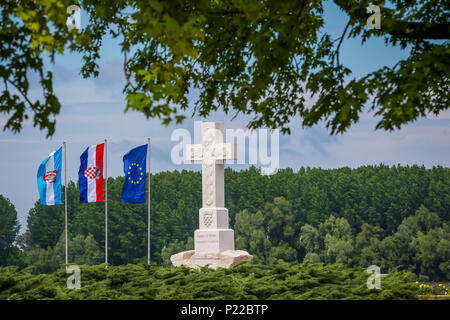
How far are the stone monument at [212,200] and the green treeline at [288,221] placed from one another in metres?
34.1

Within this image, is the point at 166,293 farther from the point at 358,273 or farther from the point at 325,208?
the point at 325,208

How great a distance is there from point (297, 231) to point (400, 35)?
1933 inches

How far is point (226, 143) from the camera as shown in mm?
16344

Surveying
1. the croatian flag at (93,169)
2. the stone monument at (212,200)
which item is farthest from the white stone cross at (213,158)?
the croatian flag at (93,169)

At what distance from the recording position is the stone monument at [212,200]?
16.2 m

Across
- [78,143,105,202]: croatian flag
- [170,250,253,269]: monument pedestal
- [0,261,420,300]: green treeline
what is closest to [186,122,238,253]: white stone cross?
[170,250,253,269]: monument pedestal

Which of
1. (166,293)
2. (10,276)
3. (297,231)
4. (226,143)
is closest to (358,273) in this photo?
(166,293)

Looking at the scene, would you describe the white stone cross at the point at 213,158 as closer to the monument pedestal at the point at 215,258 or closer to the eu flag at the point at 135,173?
the monument pedestal at the point at 215,258

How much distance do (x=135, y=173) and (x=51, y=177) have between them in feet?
8.98

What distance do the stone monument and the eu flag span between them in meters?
2.18

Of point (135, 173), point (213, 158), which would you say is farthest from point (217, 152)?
point (135, 173)

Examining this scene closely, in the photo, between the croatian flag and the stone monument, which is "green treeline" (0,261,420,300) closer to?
the stone monument

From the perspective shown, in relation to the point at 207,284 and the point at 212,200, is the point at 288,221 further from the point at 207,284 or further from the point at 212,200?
the point at 207,284

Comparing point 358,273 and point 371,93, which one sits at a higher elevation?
point 371,93
